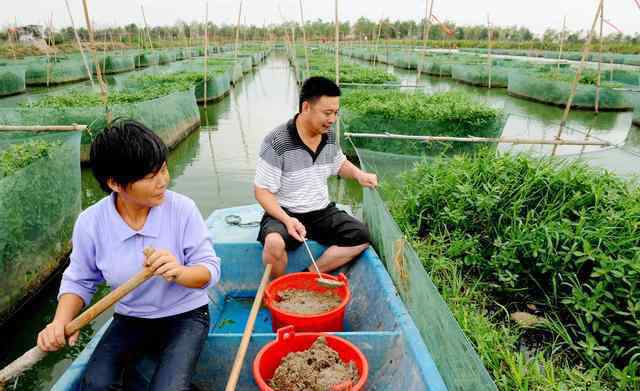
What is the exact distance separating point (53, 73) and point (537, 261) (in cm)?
1922

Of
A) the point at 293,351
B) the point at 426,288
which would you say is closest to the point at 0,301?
the point at 293,351

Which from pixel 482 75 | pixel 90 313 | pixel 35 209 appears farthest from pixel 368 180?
pixel 482 75

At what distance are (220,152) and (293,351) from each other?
6.18 m

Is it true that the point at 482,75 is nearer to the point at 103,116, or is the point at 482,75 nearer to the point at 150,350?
the point at 103,116

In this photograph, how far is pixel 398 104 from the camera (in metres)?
6.58

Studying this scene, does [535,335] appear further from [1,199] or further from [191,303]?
[1,199]

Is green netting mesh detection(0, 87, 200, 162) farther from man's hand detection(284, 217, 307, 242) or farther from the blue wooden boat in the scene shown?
man's hand detection(284, 217, 307, 242)

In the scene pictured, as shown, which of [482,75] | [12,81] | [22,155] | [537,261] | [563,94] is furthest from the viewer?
[482,75]

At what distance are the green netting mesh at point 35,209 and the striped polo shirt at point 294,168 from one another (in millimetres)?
1841

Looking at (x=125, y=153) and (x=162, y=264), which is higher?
(x=125, y=153)

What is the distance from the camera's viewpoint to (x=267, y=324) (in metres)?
2.74

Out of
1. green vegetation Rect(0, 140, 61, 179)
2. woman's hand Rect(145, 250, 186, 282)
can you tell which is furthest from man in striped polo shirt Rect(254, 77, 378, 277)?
green vegetation Rect(0, 140, 61, 179)

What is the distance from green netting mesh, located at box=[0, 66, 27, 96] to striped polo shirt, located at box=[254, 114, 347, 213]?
1509 cm

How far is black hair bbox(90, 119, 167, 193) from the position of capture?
4.84 ft
